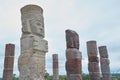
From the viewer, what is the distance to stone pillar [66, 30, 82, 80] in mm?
8898

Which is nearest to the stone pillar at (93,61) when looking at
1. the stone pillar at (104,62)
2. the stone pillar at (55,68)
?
the stone pillar at (104,62)

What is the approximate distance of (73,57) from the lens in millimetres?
9023

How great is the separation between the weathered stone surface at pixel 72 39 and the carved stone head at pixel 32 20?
2.24 meters

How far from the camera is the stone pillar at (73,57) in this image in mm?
8898

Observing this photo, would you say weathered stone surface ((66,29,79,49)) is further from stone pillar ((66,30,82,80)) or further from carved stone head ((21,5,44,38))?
carved stone head ((21,5,44,38))

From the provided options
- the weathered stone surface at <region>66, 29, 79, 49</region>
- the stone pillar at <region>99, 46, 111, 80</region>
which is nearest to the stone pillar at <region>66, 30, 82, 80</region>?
the weathered stone surface at <region>66, 29, 79, 49</region>

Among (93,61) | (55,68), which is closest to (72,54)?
(93,61)

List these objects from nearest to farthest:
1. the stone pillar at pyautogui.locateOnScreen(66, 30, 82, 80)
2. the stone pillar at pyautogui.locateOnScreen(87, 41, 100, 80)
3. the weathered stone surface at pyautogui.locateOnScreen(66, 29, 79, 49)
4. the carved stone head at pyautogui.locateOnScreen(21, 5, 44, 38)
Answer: the carved stone head at pyautogui.locateOnScreen(21, 5, 44, 38) < the stone pillar at pyautogui.locateOnScreen(66, 30, 82, 80) < the weathered stone surface at pyautogui.locateOnScreen(66, 29, 79, 49) < the stone pillar at pyautogui.locateOnScreen(87, 41, 100, 80)

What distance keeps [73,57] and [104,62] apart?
4865 millimetres

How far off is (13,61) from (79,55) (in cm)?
491

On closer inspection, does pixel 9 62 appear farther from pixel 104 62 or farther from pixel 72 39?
pixel 104 62

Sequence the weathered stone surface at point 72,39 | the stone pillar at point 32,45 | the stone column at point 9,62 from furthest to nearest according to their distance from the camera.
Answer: the stone column at point 9,62 < the weathered stone surface at point 72,39 < the stone pillar at point 32,45

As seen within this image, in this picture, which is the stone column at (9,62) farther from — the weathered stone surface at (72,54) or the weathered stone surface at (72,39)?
the weathered stone surface at (72,54)

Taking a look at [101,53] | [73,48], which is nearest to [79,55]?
[73,48]
